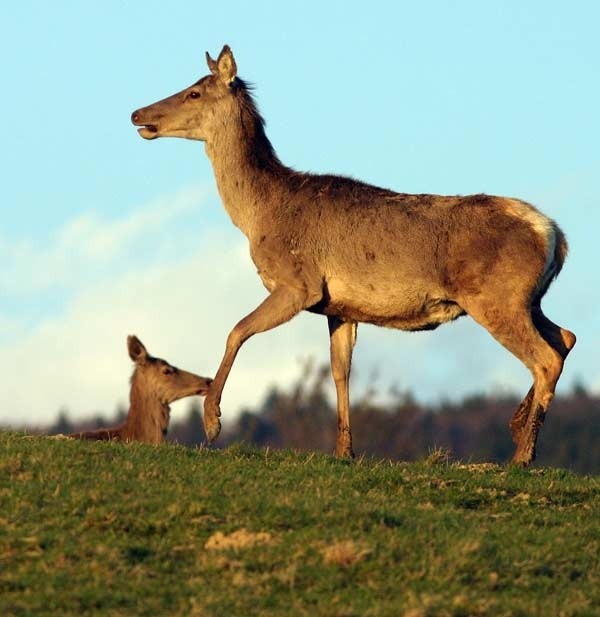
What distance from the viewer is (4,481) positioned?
10.6 m

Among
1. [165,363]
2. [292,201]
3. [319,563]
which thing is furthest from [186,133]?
[319,563]

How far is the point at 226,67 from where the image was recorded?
15195 millimetres

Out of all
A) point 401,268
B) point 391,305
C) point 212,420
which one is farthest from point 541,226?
point 212,420

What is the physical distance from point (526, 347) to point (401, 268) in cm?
126

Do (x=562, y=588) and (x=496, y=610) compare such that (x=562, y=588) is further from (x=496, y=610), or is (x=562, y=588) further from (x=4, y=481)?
(x=4, y=481)

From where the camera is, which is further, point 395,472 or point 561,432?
point 561,432

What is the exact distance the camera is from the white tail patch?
45.0ft

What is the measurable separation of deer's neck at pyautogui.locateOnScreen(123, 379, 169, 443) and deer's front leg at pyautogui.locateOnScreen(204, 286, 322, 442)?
2360mm

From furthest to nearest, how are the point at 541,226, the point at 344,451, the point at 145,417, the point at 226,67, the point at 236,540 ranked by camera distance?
the point at 145,417 < the point at 226,67 < the point at 344,451 < the point at 541,226 < the point at 236,540

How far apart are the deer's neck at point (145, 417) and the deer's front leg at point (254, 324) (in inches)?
92.9

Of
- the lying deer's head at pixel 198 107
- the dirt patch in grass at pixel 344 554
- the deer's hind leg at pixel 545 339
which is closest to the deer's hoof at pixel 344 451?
the deer's hind leg at pixel 545 339

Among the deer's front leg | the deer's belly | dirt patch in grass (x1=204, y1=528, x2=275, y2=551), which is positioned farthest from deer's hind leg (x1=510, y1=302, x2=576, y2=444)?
dirt patch in grass (x1=204, y1=528, x2=275, y2=551)

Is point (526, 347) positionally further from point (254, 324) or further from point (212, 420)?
point (212, 420)

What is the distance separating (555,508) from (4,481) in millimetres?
3822
